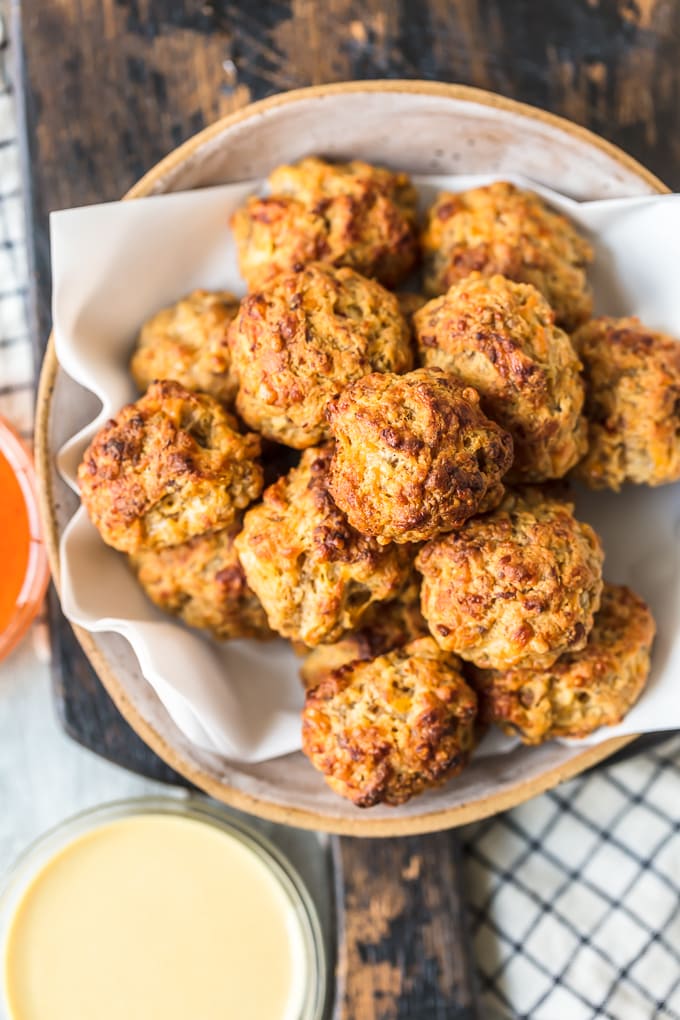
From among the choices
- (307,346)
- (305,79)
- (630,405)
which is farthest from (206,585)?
(305,79)

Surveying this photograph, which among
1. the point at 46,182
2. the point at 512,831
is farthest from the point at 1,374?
the point at 512,831

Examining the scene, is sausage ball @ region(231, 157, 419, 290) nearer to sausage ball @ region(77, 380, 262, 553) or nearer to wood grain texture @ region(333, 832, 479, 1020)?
sausage ball @ region(77, 380, 262, 553)

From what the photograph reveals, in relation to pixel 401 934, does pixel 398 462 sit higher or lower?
higher

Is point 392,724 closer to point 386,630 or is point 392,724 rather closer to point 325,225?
point 386,630

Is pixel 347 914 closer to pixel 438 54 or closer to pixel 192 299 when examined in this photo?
pixel 192 299

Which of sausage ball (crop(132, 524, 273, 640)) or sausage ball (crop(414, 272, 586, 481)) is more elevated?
sausage ball (crop(414, 272, 586, 481))

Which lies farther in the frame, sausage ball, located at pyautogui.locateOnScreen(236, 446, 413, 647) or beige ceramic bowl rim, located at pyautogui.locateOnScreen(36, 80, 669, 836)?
beige ceramic bowl rim, located at pyautogui.locateOnScreen(36, 80, 669, 836)

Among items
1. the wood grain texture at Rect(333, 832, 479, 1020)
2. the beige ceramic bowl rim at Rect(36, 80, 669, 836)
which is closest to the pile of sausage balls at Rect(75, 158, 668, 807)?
the beige ceramic bowl rim at Rect(36, 80, 669, 836)

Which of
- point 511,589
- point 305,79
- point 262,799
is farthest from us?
point 305,79
